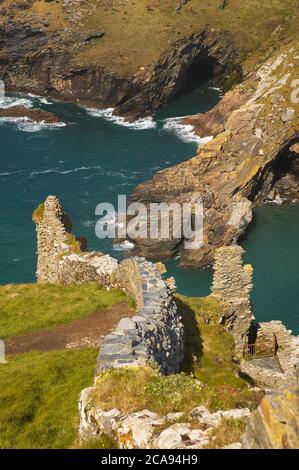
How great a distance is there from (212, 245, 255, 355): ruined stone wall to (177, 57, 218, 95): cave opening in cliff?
115096 millimetres

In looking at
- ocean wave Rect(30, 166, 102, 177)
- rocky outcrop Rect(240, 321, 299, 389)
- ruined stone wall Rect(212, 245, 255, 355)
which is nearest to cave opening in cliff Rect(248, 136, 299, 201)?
ocean wave Rect(30, 166, 102, 177)

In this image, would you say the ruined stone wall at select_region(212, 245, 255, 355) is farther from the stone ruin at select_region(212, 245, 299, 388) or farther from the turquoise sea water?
the turquoise sea water

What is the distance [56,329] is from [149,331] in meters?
9.35

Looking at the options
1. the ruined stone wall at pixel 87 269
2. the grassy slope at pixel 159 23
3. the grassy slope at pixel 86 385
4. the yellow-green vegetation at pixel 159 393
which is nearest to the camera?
the yellow-green vegetation at pixel 159 393

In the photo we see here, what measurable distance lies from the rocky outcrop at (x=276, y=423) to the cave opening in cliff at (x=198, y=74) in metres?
138

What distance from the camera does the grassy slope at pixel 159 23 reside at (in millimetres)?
148500

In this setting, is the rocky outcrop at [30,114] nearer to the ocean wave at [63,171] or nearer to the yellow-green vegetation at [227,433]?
the ocean wave at [63,171]

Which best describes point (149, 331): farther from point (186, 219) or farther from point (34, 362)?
point (186, 219)

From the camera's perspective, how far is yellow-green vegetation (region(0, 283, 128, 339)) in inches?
1180

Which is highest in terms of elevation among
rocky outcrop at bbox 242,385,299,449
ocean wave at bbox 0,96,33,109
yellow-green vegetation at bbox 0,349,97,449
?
ocean wave at bbox 0,96,33,109

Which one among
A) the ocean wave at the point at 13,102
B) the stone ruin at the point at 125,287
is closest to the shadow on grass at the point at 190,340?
the stone ruin at the point at 125,287

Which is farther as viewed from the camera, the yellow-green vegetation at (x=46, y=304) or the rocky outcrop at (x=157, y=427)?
the yellow-green vegetation at (x=46, y=304)

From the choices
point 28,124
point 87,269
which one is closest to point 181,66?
point 28,124

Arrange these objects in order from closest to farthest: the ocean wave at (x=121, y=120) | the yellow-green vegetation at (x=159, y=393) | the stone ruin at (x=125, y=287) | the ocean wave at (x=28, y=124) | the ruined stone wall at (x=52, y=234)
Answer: the yellow-green vegetation at (x=159, y=393)
the stone ruin at (x=125, y=287)
the ruined stone wall at (x=52, y=234)
the ocean wave at (x=28, y=124)
the ocean wave at (x=121, y=120)
